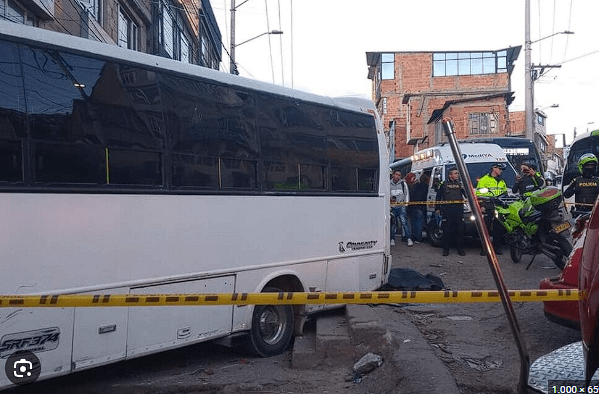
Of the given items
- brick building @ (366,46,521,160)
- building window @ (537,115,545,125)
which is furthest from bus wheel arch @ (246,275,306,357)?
building window @ (537,115,545,125)

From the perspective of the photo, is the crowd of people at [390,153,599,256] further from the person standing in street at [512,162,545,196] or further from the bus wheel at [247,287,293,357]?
the bus wheel at [247,287,293,357]

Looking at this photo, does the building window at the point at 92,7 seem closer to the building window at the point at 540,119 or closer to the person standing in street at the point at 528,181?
the person standing in street at the point at 528,181

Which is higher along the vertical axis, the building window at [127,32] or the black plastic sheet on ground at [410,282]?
the building window at [127,32]

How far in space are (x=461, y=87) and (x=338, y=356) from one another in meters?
48.8

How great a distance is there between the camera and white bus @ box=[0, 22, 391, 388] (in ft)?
14.1

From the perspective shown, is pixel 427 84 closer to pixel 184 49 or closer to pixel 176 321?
pixel 184 49

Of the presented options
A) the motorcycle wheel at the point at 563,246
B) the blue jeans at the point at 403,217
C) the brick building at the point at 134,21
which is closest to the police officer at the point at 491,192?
the blue jeans at the point at 403,217

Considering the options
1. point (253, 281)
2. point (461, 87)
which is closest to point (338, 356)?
point (253, 281)

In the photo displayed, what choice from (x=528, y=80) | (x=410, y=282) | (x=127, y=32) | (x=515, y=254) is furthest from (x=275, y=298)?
(x=528, y=80)

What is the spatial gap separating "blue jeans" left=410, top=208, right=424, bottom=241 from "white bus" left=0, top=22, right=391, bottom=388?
7.07 m

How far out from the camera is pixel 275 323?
662cm

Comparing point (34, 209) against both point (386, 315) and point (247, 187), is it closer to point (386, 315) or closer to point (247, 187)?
point (247, 187)

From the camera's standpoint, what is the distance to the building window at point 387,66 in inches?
2191

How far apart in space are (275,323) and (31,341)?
289 centimetres
